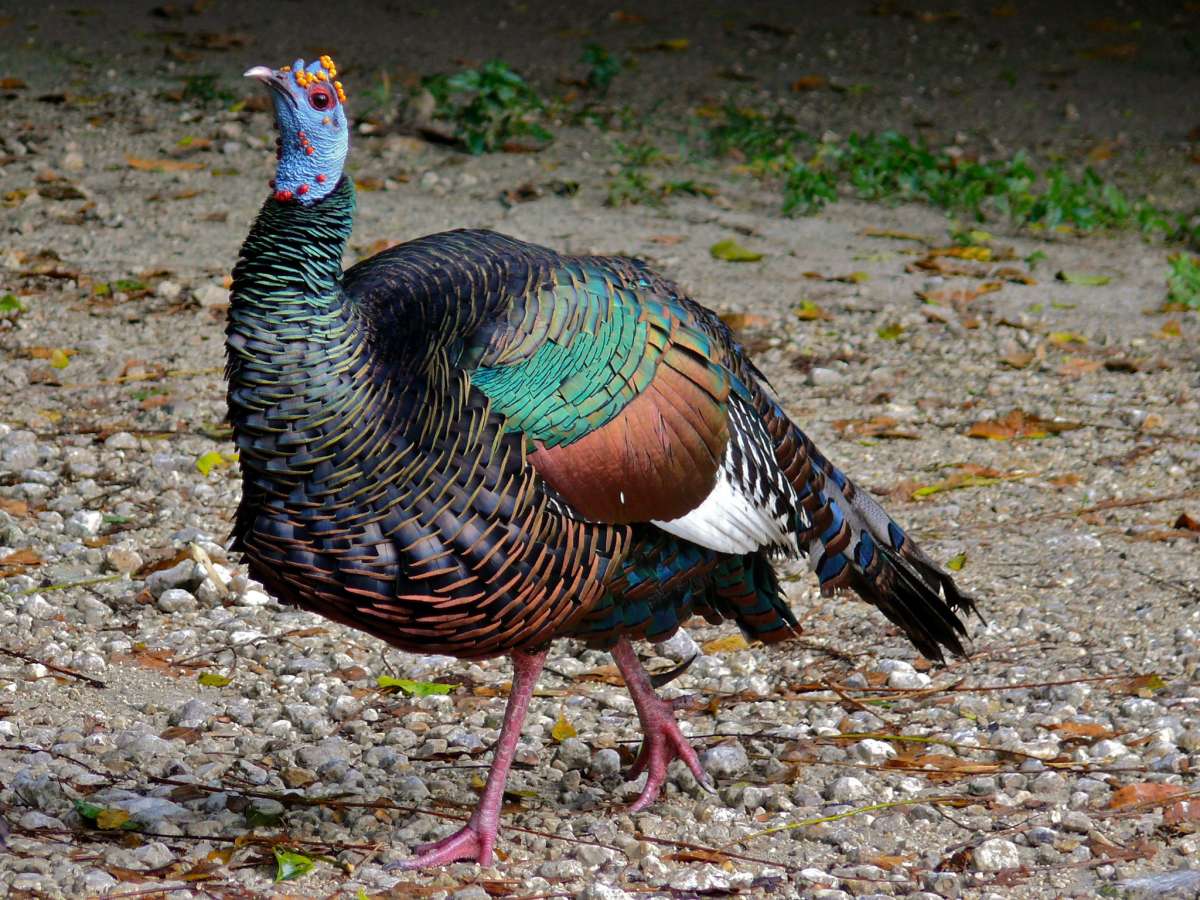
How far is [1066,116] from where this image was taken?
10.5 meters

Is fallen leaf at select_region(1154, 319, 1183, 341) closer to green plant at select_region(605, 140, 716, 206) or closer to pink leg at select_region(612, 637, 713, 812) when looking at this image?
green plant at select_region(605, 140, 716, 206)

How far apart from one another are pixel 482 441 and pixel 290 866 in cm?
101

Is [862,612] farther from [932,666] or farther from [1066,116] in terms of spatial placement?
[1066,116]

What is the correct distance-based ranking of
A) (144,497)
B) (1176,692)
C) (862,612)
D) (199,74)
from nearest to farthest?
(1176,692)
(862,612)
(144,497)
(199,74)

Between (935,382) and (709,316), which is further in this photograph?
(935,382)

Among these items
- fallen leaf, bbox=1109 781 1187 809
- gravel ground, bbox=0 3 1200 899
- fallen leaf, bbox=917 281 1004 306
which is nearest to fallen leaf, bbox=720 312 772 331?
gravel ground, bbox=0 3 1200 899

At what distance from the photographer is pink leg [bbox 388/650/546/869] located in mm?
3572

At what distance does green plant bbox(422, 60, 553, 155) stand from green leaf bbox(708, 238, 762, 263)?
163cm

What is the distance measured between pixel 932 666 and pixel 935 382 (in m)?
2.24

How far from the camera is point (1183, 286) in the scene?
24.5 feet

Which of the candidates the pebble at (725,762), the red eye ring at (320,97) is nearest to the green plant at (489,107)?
the pebble at (725,762)

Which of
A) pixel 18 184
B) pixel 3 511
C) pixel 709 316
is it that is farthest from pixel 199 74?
pixel 709 316

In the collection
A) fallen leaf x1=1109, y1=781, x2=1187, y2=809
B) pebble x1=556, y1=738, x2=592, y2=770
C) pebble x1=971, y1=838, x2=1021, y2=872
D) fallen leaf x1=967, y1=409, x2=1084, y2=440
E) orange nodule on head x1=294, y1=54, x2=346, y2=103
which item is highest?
orange nodule on head x1=294, y1=54, x2=346, y2=103

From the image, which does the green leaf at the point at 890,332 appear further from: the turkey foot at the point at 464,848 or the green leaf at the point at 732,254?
the turkey foot at the point at 464,848
